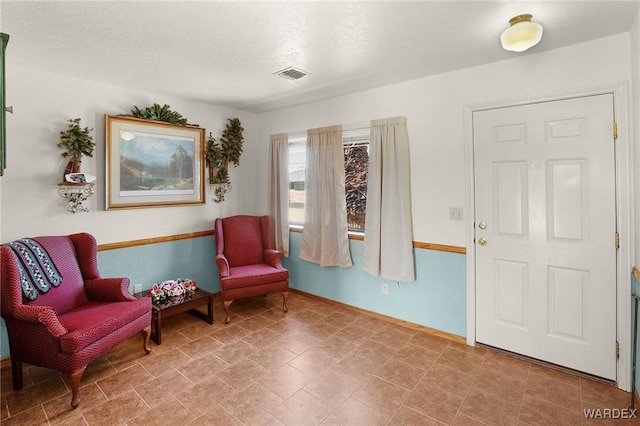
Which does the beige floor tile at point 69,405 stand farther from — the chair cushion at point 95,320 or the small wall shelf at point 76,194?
the small wall shelf at point 76,194

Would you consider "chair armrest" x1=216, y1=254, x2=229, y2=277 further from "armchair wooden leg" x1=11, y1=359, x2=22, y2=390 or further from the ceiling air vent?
the ceiling air vent

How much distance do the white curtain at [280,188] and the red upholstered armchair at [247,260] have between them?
182 millimetres

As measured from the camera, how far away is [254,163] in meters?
4.68

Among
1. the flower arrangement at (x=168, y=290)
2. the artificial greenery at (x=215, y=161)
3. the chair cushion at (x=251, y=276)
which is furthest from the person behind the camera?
the artificial greenery at (x=215, y=161)

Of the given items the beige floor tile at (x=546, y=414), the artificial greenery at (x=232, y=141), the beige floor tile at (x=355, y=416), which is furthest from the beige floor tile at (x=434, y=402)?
the artificial greenery at (x=232, y=141)

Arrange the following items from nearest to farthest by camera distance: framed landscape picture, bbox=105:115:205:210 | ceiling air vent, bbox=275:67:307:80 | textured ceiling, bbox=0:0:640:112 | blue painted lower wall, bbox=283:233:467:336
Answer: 1. textured ceiling, bbox=0:0:640:112
2. ceiling air vent, bbox=275:67:307:80
3. blue painted lower wall, bbox=283:233:467:336
4. framed landscape picture, bbox=105:115:205:210

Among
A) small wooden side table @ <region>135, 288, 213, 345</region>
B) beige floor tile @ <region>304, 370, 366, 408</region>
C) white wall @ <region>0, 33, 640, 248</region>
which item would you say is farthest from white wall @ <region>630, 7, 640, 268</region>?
small wooden side table @ <region>135, 288, 213, 345</region>

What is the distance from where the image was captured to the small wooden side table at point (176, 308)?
116 inches

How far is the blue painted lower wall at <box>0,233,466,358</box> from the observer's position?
3.02m

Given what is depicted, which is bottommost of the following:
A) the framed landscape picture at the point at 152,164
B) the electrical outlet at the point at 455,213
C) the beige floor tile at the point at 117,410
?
the beige floor tile at the point at 117,410

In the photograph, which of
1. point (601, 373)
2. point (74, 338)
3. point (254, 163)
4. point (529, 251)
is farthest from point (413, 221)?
point (74, 338)

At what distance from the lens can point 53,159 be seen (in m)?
2.92

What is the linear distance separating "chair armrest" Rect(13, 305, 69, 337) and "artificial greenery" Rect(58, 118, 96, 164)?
138cm

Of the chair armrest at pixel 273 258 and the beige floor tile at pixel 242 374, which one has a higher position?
the chair armrest at pixel 273 258
